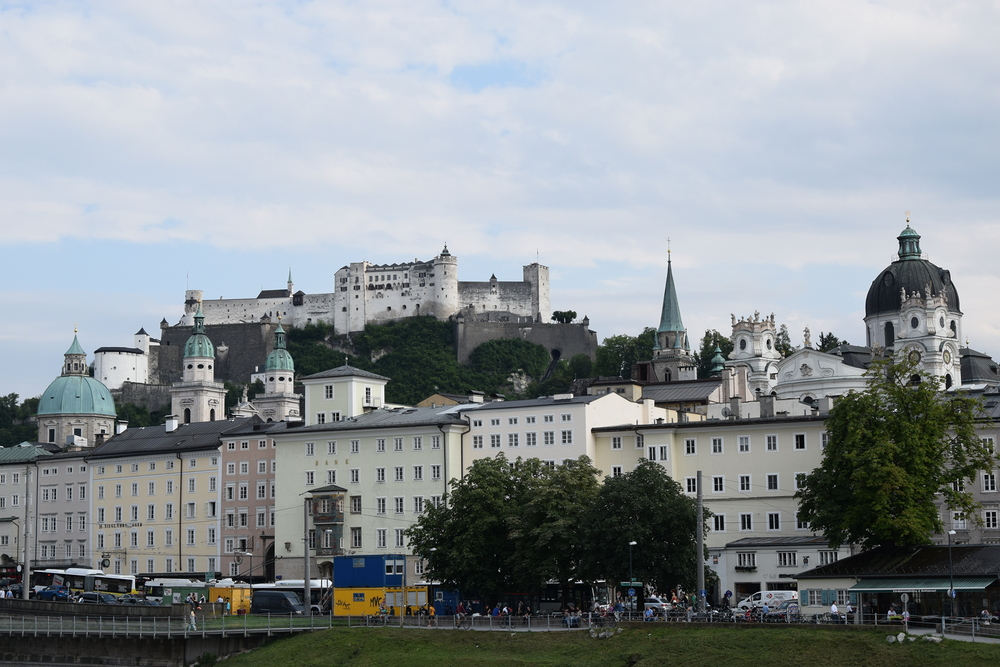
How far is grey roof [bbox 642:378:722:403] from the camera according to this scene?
4264 inches

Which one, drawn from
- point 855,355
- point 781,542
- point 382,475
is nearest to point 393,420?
point 382,475

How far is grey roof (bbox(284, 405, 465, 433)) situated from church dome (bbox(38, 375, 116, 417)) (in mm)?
68592

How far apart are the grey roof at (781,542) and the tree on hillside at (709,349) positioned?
82.6 m

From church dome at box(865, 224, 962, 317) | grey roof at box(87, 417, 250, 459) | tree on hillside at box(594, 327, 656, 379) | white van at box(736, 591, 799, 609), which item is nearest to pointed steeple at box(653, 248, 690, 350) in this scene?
tree on hillside at box(594, 327, 656, 379)

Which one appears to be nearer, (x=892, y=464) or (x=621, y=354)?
(x=892, y=464)

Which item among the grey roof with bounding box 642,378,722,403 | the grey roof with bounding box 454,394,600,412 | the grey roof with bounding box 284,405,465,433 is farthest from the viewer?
the grey roof with bounding box 642,378,722,403

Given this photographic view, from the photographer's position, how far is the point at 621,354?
170 m

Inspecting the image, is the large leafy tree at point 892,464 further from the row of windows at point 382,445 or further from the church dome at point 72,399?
the church dome at point 72,399

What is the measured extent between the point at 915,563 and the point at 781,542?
14864 millimetres

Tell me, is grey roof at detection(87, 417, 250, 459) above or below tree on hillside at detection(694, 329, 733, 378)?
below

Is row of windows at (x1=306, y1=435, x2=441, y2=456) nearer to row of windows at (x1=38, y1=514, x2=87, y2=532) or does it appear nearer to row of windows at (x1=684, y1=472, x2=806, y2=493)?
row of windows at (x1=684, y1=472, x2=806, y2=493)

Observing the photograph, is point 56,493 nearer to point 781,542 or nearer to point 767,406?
point 767,406

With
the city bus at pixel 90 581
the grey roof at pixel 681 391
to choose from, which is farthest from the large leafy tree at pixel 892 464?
the grey roof at pixel 681 391

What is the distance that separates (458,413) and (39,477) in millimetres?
37007
